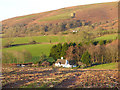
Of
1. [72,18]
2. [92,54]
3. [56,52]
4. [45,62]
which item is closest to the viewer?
[45,62]

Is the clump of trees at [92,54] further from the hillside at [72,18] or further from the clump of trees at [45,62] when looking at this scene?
the hillside at [72,18]

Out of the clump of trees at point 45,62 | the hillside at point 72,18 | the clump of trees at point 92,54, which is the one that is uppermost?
the hillside at point 72,18

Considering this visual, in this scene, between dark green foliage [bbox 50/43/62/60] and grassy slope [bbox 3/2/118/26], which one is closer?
dark green foliage [bbox 50/43/62/60]

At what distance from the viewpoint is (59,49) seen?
4391 centimetres

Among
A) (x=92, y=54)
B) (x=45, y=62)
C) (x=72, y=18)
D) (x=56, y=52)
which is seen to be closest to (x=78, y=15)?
(x=72, y=18)

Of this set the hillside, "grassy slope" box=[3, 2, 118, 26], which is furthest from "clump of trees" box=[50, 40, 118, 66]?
"grassy slope" box=[3, 2, 118, 26]

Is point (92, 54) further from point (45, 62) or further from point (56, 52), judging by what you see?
point (45, 62)

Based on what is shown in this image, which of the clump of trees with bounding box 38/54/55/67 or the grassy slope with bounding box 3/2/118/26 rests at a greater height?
the grassy slope with bounding box 3/2/118/26

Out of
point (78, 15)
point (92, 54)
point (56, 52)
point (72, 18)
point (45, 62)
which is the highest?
point (78, 15)

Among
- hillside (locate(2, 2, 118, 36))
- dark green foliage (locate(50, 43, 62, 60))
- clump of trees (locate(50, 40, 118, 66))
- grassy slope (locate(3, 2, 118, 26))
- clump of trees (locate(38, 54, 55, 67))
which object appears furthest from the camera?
grassy slope (locate(3, 2, 118, 26))

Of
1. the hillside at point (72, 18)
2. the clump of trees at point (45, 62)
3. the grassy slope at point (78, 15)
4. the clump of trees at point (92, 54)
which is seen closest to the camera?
the clump of trees at point (45, 62)

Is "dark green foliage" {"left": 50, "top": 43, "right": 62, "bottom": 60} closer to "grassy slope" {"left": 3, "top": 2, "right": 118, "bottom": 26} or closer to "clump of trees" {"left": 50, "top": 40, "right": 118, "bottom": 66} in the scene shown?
"clump of trees" {"left": 50, "top": 40, "right": 118, "bottom": 66}

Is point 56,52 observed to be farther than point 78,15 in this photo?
No

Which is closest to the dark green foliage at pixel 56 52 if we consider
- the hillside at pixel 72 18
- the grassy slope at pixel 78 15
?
the hillside at pixel 72 18
